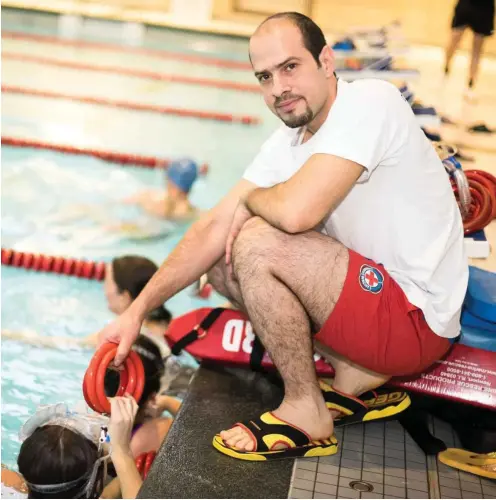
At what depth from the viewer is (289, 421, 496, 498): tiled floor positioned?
2.08 meters

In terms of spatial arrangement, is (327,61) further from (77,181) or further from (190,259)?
(77,181)

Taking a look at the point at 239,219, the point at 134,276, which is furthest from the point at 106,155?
the point at 239,219

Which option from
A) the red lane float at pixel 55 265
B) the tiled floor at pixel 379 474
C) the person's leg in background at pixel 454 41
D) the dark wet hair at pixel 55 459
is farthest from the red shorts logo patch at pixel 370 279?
the person's leg in background at pixel 454 41

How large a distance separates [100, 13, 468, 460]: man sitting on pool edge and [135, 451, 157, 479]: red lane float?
33 cm

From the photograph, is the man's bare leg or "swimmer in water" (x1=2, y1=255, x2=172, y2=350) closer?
the man's bare leg

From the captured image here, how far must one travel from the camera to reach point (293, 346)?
7.16ft

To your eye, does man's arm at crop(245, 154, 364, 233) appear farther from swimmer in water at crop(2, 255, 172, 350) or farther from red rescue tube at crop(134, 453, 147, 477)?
swimmer in water at crop(2, 255, 172, 350)

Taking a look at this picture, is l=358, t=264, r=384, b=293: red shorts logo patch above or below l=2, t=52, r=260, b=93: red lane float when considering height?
above

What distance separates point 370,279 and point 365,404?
416 millimetres

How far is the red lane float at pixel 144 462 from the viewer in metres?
2.41

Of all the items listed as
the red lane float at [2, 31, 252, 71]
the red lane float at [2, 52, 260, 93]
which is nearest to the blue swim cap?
the red lane float at [2, 52, 260, 93]

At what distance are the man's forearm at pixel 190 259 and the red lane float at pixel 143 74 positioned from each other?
261 inches

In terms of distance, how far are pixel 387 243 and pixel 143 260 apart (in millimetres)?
1285

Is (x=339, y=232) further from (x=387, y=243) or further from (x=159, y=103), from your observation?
(x=159, y=103)
